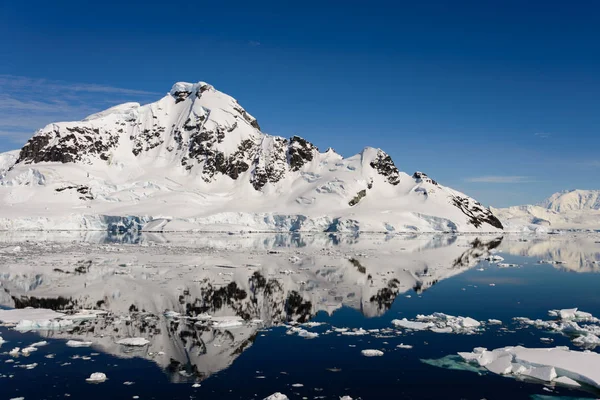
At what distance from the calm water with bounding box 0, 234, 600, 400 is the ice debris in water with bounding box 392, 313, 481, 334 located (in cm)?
51

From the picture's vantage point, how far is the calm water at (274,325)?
1191 cm

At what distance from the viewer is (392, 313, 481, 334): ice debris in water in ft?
57.9

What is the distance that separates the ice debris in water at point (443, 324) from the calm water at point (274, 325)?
51 cm

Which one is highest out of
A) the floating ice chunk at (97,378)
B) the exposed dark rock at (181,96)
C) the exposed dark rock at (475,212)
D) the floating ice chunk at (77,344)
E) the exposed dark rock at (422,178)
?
the exposed dark rock at (181,96)

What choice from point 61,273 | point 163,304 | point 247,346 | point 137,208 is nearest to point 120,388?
point 247,346

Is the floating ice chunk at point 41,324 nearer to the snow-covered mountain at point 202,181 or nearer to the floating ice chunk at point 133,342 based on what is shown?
the floating ice chunk at point 133,342

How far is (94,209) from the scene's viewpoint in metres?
96.1

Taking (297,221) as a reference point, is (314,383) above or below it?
below

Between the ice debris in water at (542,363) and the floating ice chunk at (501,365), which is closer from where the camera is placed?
the ice debris in water at (542,363)

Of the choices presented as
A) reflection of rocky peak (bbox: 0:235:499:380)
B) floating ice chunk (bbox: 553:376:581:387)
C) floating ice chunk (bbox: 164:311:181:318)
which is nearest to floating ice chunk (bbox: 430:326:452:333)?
reflection of rocky peak (bbox: 0:235:499:380)

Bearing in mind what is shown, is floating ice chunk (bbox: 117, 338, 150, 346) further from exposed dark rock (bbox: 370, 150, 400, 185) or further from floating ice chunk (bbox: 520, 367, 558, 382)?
exposed dark rock (bbox: 370, 150, 400, 185)

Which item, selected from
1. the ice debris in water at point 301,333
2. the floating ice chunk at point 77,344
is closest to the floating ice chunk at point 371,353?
the ice debris in water at point 301,333

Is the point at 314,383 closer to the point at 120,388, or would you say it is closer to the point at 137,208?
the point at 120,388

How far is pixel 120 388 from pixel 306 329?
785 centimetres
